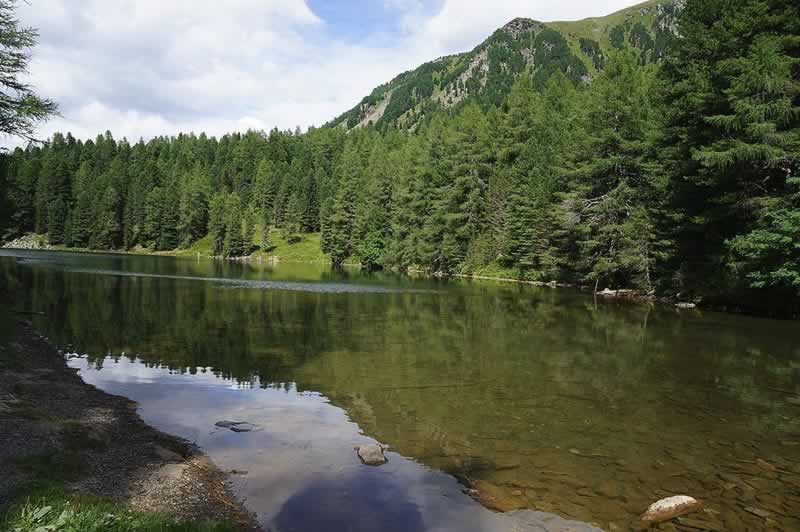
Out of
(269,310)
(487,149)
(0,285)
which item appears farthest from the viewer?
(487,149)

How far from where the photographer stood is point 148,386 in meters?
19.8

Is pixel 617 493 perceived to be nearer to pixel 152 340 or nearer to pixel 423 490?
pixel 423 490

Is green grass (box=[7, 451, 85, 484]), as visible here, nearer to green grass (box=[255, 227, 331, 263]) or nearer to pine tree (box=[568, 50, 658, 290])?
pine tree (box=[568, 50, 658, 290])

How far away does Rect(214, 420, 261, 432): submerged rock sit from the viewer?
15276 millimetres

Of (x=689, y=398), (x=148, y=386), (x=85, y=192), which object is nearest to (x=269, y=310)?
(x=148, y=386)

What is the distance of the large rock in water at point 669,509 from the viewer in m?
10.4

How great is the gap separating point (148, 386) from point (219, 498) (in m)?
10.6

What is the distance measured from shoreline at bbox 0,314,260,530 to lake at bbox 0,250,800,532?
0.80 metres

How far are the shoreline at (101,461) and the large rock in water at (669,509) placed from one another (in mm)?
7123

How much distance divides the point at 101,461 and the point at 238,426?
13.9 ft

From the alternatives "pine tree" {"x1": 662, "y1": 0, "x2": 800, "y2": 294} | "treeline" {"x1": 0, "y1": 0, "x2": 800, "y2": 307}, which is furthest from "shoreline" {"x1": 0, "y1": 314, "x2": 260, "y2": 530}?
"pine tree" {"x1": 662, "y1": 0, "x2": 800, "y2": 294}

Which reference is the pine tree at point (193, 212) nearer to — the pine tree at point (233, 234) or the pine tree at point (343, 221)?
the pine tree at point (233, 234)

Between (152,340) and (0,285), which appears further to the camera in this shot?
(0,285)

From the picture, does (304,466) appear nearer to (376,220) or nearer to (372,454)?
(372,454)
